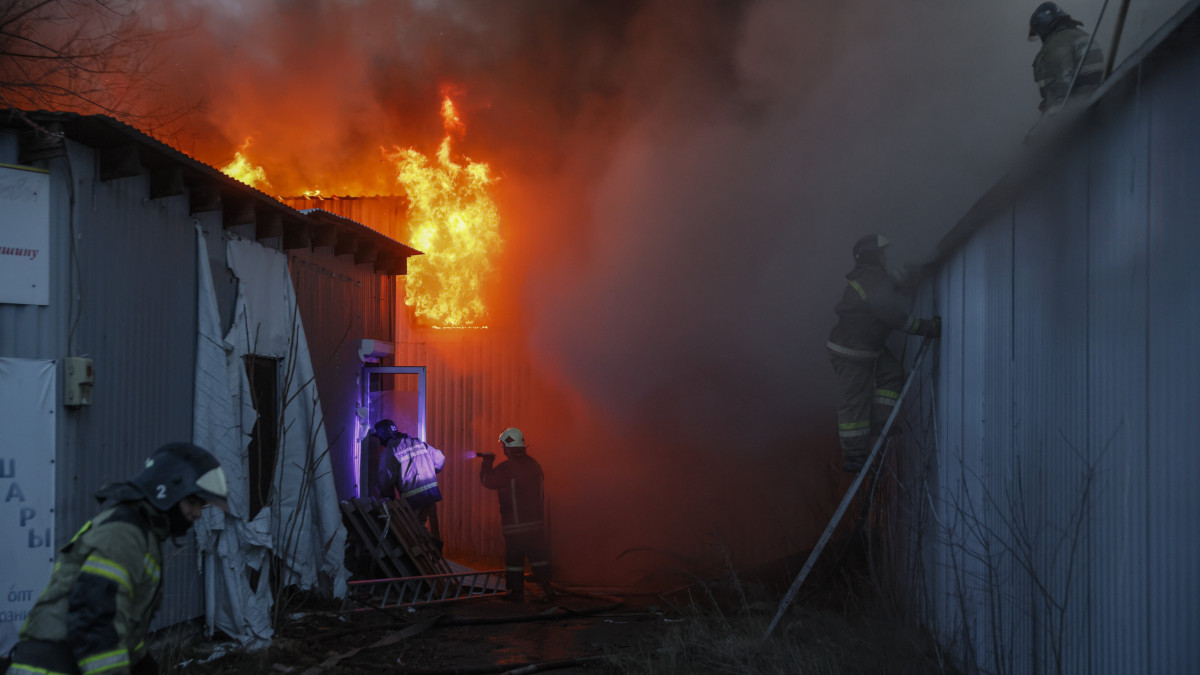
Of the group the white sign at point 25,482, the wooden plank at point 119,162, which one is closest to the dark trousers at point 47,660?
the white sign at point 25,482

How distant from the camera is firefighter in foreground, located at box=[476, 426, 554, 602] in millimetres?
10773

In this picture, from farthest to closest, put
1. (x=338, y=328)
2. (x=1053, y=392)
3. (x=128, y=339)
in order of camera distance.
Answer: (x=338, y=328) < (x=128, y=339) < (x=1053, y=392)

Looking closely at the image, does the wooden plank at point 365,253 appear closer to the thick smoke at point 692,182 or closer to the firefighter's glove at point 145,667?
the thick smoke at point 692,182

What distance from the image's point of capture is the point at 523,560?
10.8 meters

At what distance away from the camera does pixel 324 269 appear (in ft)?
37.8

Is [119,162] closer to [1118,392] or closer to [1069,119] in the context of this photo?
[1069,119]

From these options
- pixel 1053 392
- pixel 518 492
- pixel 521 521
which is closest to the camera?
pixel 1053 392

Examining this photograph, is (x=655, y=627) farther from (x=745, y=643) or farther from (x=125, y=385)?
(x=125, y=385)

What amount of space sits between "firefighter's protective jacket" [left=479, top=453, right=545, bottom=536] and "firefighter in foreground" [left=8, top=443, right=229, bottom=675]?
7377 mm

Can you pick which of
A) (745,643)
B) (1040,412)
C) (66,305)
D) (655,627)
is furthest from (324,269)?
(1040,412)

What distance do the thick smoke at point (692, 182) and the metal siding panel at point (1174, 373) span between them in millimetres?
6750

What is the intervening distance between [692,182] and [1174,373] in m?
10.5

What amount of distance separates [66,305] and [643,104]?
32.8 feet

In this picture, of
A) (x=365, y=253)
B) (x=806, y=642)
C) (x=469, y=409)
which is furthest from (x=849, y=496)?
(x=469, y=409)
